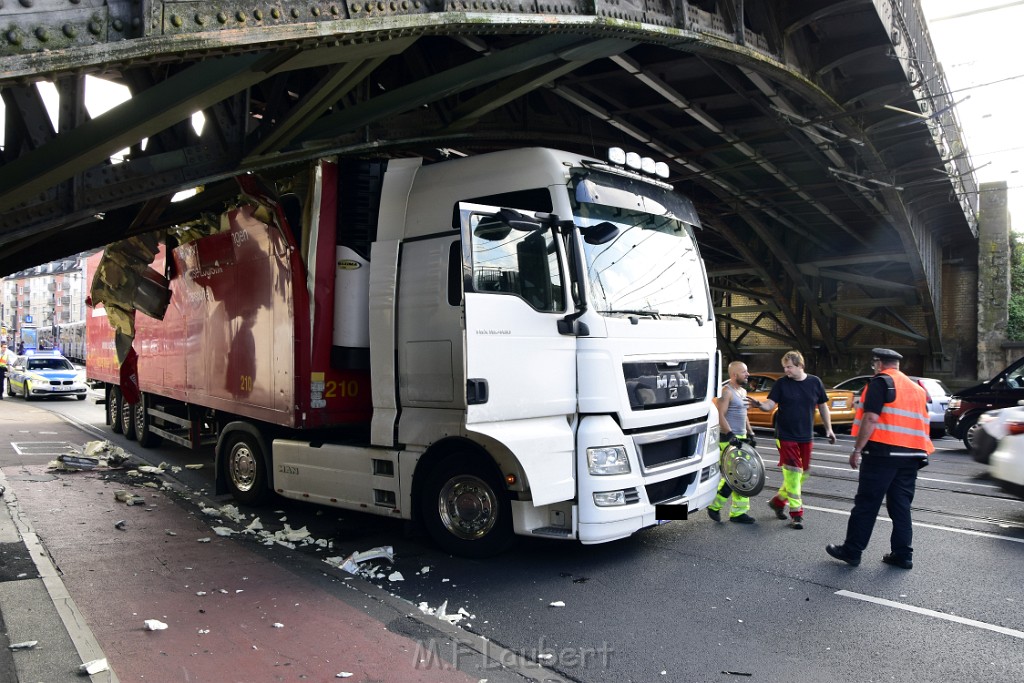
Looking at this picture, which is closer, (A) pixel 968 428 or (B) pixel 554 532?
(B) pixel 554 532

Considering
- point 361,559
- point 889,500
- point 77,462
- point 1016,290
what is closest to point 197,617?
point 361,559

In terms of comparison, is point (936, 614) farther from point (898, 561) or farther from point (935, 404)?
point (935, 404)

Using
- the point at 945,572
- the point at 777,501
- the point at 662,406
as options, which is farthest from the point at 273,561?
the point at 945,572

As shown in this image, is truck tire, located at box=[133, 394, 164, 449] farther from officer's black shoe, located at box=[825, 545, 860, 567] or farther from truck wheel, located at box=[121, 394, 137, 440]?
officer's black shoe, located at box=[825, 545, 860, 567]

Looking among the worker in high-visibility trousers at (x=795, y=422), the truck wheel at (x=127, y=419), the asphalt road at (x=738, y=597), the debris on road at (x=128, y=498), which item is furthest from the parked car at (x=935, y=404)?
the truck wheel at (x=127, y=419)

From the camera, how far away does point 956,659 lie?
411cm

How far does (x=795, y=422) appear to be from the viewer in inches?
278

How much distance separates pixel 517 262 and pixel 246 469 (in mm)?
4223

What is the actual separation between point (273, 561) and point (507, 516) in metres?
2.02

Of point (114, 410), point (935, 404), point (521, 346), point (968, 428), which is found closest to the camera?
point (521, 346)

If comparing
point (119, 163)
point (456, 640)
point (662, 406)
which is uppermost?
point (119, 163)

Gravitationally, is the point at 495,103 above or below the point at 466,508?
A: above

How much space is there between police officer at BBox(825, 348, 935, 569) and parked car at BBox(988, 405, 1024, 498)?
76.1 inches

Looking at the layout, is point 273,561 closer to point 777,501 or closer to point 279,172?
point 279,172
